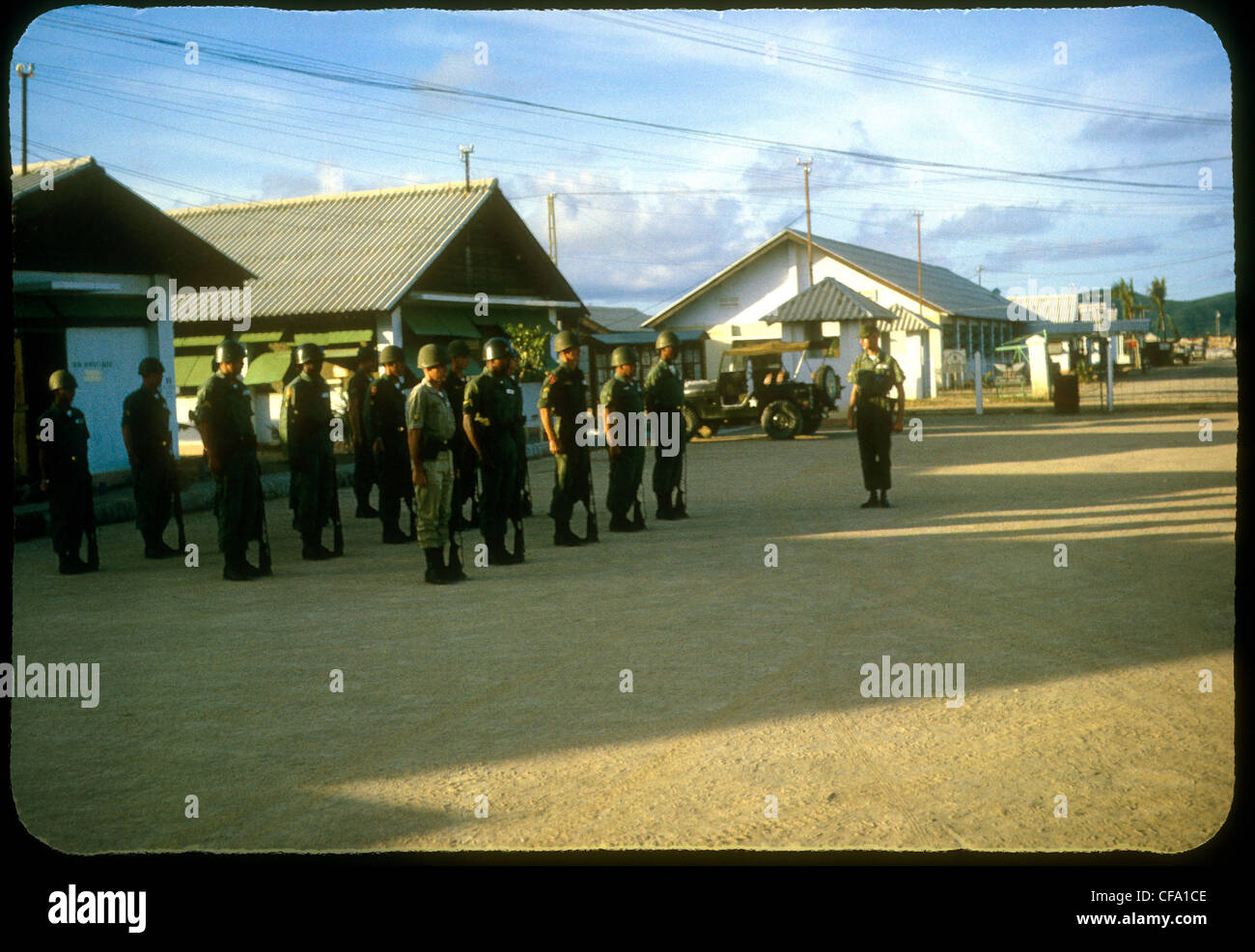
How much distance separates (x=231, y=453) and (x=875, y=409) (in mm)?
7364

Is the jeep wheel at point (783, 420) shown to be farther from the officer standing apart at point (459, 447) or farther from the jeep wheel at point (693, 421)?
the officer standing apart at point (459, 447)

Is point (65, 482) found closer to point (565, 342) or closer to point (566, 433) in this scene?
point (566, 433)

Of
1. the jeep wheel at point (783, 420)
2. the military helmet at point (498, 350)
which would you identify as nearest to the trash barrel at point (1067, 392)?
the jeep wheel at point (783, 420)

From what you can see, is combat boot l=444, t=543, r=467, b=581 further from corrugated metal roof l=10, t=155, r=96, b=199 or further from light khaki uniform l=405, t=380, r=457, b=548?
corrugated metal roof l=10, t=155, r=96, b=199

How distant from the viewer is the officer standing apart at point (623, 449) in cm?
1366

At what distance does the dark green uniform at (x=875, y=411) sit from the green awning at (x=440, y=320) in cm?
1581

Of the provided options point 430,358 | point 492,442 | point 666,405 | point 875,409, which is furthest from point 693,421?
point 430,358

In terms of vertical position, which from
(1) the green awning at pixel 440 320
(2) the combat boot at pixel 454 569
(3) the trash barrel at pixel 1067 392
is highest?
(1) the green awning at pixel 440 320

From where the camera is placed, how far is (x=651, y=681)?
6.83 metres

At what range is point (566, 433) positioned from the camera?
12.8m

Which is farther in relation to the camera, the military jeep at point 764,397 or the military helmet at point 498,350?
the military jeep at point 764,397

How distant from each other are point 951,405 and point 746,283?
9.51 meters

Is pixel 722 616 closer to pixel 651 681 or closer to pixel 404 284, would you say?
pixel 651 681

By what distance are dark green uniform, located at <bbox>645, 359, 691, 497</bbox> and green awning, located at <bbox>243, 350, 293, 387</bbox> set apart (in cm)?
1515
